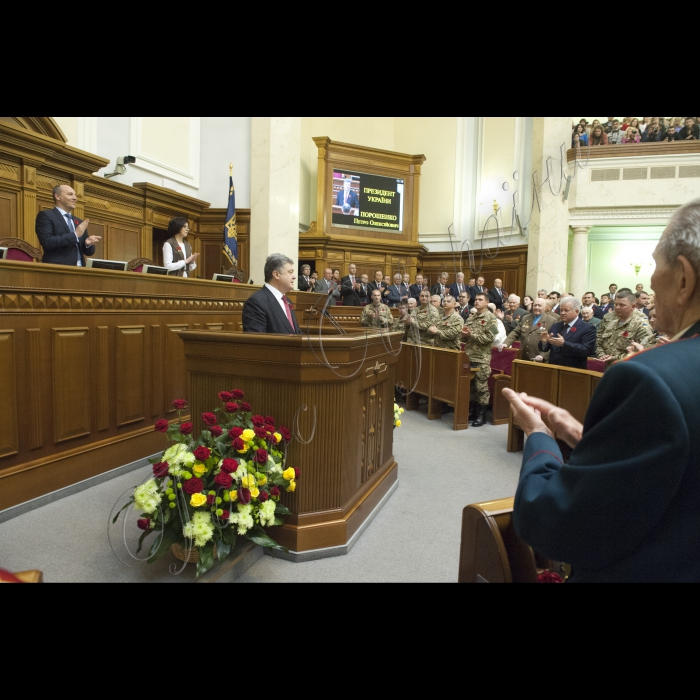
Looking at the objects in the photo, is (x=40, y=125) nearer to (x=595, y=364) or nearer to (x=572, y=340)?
(x=572, y=340)

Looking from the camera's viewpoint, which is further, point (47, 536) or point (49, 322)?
point (49, 322)

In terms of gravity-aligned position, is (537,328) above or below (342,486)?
above

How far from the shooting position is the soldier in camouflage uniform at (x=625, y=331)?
4.77 meters

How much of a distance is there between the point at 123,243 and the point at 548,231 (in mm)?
8346

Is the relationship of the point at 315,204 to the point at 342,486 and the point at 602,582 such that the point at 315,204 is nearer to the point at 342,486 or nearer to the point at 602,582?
the point at 342,486

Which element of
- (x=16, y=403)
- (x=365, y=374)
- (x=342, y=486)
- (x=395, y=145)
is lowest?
(x=342, y=486)

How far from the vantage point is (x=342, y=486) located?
2656 millimetres

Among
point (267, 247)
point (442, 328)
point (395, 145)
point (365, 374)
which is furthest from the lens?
point (395, 145)

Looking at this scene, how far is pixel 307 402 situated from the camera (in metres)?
2.54

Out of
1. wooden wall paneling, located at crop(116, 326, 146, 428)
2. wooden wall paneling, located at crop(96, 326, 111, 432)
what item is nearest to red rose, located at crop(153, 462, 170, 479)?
wooden wall paneling, located at crop(96, 326, 111, 432)

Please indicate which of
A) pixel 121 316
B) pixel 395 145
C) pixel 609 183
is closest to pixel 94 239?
pixel 121 316

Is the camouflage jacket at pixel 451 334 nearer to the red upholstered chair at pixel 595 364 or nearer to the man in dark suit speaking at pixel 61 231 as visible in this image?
the red upholstered chair at pixel 595 364

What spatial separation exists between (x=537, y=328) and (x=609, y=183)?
7.32m

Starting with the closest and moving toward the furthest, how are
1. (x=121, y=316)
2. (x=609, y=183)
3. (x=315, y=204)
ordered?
(x=121, y=316)
(x=609, y=183)
(x=315, y=204)
